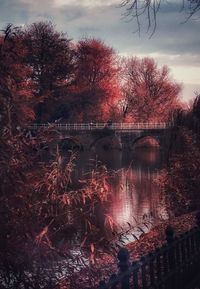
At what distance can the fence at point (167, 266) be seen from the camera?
17.0ft

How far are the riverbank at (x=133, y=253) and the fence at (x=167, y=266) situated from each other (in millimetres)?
319

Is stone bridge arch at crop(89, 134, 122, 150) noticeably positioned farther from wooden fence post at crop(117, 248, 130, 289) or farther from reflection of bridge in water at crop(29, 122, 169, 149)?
wooden fence post at crop(117, 248, 130, 289)

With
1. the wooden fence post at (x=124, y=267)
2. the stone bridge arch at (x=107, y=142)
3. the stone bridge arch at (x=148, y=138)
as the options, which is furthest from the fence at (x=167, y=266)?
the stone bridge arch at (x=107, y=142)

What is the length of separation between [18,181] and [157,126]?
54.8 meters

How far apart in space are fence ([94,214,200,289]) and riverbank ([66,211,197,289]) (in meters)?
0.32

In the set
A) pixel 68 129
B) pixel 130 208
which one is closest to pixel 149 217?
pixel 130 208

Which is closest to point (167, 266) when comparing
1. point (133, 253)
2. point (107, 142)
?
point (133, 253)

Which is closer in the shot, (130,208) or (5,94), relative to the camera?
(5,94)

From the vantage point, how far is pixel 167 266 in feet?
20.7

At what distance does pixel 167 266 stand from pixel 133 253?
547 cm

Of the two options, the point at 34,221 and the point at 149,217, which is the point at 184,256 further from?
the point at 149,217

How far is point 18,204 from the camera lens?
21.3ft

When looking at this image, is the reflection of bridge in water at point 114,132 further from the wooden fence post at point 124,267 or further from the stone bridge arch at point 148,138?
the wooden fence post at point 124,267

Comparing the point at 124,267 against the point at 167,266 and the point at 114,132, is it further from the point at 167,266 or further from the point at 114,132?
the point at 114,132
